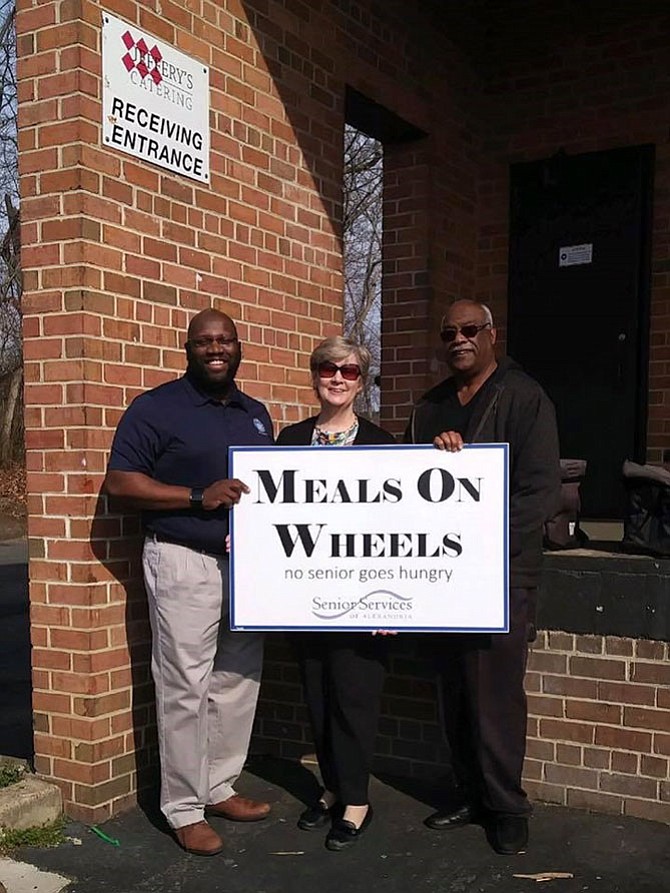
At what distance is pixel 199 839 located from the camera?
342cm

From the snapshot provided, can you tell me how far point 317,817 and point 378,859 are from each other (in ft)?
1.19

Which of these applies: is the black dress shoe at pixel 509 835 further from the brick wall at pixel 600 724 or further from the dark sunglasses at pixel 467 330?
the dark sunglasses at pixel 467 330

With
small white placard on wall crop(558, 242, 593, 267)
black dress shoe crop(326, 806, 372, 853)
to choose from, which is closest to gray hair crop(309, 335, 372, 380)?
black dress shoe crop(326, 806, 372, 853)

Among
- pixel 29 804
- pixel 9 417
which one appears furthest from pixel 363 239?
pixel 29 804

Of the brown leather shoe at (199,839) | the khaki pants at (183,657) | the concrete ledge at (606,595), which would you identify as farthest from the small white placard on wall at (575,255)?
the brown leather shoe at (199,839)

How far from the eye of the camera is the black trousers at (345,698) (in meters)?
3.45

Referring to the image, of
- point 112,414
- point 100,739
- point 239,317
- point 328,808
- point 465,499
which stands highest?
point 239,317

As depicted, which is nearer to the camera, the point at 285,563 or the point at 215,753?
the point at 285,563

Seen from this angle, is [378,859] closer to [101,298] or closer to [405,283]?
[101,298]

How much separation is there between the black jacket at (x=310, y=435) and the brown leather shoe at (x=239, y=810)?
1.48 metres

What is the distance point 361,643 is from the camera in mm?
3473

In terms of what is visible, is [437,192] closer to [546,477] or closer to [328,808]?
[546,477]

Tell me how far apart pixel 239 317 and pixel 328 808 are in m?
2.23

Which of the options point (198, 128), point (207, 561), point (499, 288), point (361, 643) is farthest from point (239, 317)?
point (499, 288)
